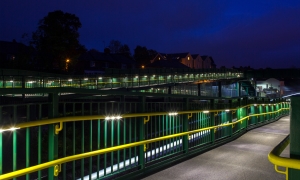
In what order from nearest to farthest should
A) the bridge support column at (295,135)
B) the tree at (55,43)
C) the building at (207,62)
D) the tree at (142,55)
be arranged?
the bridge support column at (295,135)
the tree at (55,43)
the tree at (142,55)
the building at (207,62)

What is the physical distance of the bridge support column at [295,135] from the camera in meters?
2.73

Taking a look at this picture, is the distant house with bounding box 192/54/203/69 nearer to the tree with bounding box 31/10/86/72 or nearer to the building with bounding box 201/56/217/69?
the building with bounding box 201/56/217/69

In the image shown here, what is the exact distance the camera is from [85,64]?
70.3m

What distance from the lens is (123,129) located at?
6.20 meters

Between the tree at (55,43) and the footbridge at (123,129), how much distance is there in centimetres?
3574

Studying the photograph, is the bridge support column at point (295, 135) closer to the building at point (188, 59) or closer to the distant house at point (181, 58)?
the building at point (188, 59)

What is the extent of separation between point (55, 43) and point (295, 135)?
174ft

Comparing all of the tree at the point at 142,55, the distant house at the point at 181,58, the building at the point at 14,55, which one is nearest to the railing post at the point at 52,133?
the building at the point at 14,55

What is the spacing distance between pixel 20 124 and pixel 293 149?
275 cm

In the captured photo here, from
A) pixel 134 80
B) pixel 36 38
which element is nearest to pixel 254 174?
pixel 134 80

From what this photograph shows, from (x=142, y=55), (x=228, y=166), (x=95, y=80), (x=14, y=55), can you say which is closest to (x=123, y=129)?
(x=228, y=166)

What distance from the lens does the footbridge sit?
385 cm

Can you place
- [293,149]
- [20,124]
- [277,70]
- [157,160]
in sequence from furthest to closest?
[277,70]
[157,160]
[20,124]
[293,149]

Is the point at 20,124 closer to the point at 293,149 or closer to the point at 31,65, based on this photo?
the point at 293,149
